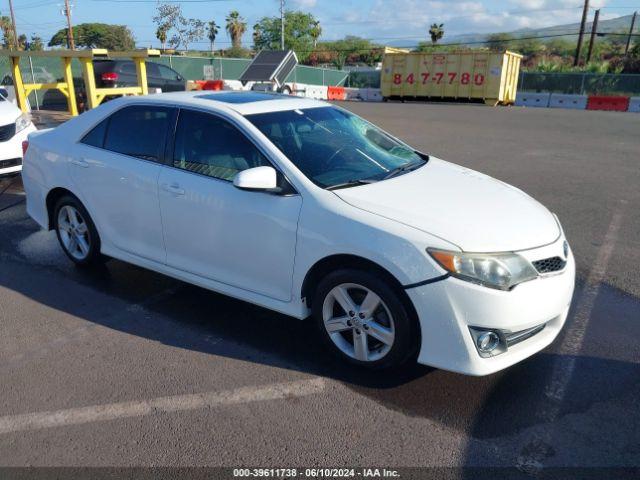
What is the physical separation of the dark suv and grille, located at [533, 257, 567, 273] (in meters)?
16.3

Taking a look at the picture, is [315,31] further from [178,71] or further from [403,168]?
[403,168]

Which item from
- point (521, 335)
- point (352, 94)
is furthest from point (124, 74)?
point (352, 94)

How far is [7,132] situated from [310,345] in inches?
268

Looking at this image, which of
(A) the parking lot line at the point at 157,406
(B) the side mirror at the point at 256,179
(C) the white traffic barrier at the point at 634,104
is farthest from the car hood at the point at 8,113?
(C) the white traffic barrier at the point at 634,104

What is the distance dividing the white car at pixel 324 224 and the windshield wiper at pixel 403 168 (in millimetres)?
25

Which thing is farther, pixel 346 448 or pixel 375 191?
pixel 375 191

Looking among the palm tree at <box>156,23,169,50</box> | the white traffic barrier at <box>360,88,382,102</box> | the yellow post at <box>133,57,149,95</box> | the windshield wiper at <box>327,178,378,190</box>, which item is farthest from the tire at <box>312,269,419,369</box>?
the palm tree at <box>156,23,169,50</box>

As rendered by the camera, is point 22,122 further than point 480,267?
Yes

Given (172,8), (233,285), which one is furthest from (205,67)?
(172,8)

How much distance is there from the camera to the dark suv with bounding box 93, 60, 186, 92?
658 inches

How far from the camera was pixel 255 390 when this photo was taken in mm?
3162

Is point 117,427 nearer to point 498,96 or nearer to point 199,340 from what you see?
point 199,340

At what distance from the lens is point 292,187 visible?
3.38 metres

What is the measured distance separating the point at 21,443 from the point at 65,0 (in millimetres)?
59938
